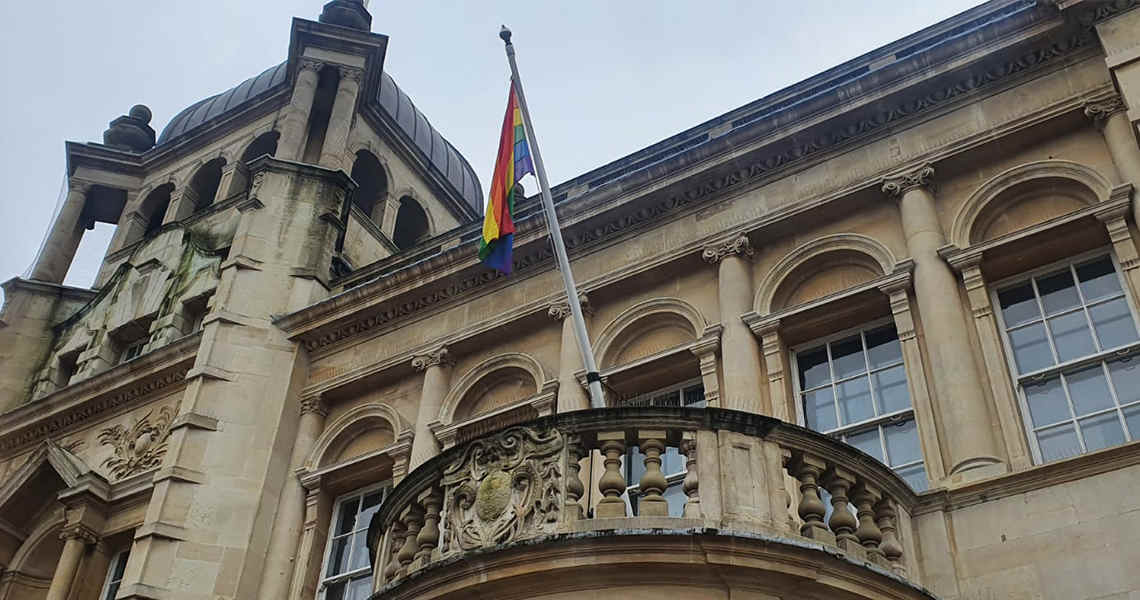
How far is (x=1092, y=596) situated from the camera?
9.95 m

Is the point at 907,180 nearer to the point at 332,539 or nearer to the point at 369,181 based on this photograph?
the point at 332,539

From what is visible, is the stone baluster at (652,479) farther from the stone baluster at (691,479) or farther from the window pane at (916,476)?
the window pane at (916,476)

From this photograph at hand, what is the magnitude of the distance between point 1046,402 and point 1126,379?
2.52 feet

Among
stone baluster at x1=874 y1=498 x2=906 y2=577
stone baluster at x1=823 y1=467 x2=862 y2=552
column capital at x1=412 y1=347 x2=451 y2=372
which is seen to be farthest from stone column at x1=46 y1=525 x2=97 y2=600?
stone baluster at x1=874 y1=498 x2=906 y2=577

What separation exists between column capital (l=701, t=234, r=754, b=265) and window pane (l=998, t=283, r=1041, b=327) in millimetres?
3225

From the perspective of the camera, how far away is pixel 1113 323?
40.2 ft

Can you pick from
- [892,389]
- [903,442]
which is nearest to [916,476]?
[903,442]

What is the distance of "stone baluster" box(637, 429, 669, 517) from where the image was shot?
9828 mm

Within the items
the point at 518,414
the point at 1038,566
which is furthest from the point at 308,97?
the point at 1038,566

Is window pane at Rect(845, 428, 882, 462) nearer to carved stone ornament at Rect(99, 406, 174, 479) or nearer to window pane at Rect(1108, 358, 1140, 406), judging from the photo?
window pane at Rect(1108, 358, 1140, 406)

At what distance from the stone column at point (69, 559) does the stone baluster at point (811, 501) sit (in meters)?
12.3

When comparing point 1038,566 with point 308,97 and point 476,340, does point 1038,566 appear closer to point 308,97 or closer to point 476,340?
point 476,340

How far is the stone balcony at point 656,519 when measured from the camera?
30.7 feet

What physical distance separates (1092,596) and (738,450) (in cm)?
312
